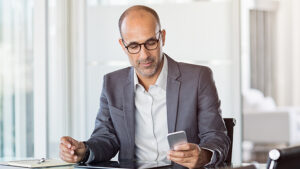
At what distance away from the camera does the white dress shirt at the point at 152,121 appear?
2.63 m

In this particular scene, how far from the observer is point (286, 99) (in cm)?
1314

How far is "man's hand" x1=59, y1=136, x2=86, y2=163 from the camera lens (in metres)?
2.28

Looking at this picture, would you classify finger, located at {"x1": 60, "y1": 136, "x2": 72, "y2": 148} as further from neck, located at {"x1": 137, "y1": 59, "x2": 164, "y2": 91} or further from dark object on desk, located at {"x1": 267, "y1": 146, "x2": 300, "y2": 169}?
dark object on desk, located at {"x1": 267, "y1": 146, "x2": 300, "y2": 169}

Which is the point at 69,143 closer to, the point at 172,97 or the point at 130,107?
the point at 130,107

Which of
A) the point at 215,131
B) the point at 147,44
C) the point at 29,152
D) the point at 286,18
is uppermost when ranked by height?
the point at 286,18

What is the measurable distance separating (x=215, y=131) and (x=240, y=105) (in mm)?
2628

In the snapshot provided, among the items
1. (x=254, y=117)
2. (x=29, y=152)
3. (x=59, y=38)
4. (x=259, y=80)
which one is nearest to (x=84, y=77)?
(x=59, y=38)

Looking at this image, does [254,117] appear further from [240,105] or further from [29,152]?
[29,152]

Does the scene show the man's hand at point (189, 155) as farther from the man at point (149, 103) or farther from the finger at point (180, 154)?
the man at point (149, 103)

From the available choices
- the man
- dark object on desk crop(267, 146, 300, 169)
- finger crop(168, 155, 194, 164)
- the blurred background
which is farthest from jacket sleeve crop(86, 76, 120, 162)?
the blurred background

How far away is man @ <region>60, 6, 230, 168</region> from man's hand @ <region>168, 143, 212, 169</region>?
272 mm

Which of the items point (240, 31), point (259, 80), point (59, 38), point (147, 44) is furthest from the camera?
point (259, 80)

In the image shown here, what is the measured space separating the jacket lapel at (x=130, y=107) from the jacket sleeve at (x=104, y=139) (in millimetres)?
91

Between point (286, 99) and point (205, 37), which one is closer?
point (205, 37)
